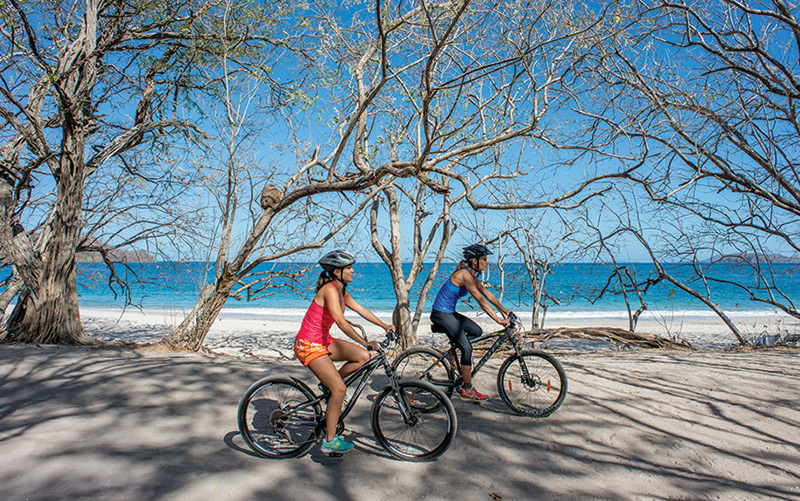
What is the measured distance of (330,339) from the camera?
348 cm

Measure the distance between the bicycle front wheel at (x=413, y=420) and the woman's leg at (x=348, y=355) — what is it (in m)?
0.30

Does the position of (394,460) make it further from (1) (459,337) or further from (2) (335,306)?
(1) (459,337)

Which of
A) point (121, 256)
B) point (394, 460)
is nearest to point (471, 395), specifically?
point (394, 460)

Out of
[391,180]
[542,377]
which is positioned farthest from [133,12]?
[542,377]

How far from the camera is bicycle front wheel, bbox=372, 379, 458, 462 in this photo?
3.30m

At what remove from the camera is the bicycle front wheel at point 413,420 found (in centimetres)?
330

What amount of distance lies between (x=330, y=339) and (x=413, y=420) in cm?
91

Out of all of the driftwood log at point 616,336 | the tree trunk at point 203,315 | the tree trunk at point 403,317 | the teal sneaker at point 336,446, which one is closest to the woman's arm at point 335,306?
the teal sneaker at point 336,446

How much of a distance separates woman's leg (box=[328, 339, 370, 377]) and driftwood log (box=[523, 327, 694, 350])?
672 centimetres

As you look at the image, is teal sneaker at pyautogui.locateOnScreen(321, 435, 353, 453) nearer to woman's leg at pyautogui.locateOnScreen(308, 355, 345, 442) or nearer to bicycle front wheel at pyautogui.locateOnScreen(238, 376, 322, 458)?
woman's leg at pyautogui.locateOnScreen(308, 355, 345, 442)

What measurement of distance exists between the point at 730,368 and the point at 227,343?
1297 centimetres

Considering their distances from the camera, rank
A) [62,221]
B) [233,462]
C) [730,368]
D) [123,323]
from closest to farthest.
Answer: [233,462] → [730,368] → [62,221] → [123,323]

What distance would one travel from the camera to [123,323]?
20203 millimetres

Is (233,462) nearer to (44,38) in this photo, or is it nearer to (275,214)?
(275,214)
